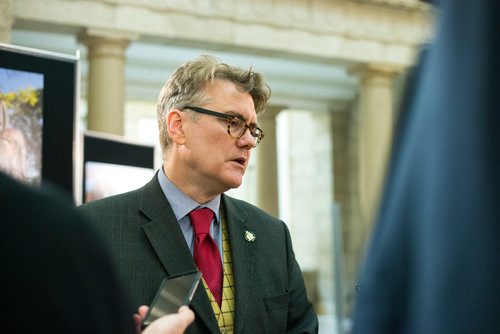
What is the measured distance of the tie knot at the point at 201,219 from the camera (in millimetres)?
3162

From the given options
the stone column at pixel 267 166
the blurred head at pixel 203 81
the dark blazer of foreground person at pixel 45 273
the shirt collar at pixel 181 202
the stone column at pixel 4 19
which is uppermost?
the stone column at pixel 4 19

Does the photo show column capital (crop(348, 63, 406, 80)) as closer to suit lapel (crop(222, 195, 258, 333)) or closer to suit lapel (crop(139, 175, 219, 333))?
suit lapel (crop(222, 195, 258, 333))

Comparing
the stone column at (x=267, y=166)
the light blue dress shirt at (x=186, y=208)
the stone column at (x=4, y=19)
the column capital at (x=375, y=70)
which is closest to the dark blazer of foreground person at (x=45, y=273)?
the light blue dress shirt at (x=186, y=208)

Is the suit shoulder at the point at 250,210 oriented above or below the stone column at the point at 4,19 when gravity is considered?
below

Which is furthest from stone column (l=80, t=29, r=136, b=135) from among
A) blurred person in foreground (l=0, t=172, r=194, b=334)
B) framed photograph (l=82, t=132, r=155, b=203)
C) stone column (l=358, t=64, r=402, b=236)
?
blurred person in foreground (l=0, t=172, r=194, b=334)

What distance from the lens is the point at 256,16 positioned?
16.3 meters

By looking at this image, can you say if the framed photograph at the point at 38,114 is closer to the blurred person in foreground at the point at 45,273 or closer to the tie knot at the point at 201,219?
the tie knot at the point at 201,219

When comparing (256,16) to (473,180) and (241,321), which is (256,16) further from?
(473,180)

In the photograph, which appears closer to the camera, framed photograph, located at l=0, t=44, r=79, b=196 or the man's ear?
the man's ear

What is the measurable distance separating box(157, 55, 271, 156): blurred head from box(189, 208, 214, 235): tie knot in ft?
1.64

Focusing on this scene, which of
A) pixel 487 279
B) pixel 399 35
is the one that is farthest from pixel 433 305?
pixel 399 35

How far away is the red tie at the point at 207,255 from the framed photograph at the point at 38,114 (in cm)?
119

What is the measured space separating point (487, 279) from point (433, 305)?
0.29ft

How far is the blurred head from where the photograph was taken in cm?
340
